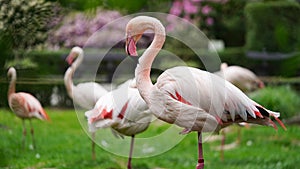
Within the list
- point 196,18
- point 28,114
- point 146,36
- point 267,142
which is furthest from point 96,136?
point 196,18

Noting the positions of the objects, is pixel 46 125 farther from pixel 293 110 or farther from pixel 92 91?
pixel 293 110

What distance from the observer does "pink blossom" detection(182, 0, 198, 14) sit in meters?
17.3

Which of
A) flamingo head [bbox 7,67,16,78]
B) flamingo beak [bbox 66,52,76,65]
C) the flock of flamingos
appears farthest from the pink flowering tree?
flamingo head [bbox 7,67,16,78]

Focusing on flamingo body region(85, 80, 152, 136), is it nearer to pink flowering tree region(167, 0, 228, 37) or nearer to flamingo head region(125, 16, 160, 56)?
flamingo head region(125, 16, 160, 56)

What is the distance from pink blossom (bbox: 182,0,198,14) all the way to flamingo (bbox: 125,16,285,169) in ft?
46.8

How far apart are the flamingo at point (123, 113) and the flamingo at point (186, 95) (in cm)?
111

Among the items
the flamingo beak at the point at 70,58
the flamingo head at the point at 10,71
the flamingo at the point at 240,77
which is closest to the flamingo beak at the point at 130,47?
the flamingo head at the point at 10,71

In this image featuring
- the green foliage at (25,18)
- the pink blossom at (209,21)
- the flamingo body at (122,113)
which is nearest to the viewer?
the green foliage at (25,18)

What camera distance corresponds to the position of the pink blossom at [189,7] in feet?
56.9

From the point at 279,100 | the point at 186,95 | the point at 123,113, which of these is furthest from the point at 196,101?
the point at 279,100

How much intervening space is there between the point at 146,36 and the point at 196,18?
6.62 feet

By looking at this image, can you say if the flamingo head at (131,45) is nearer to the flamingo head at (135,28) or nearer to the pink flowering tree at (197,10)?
the flamingo head at (135,28)

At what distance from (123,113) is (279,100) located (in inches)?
171

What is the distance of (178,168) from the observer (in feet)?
18.2
